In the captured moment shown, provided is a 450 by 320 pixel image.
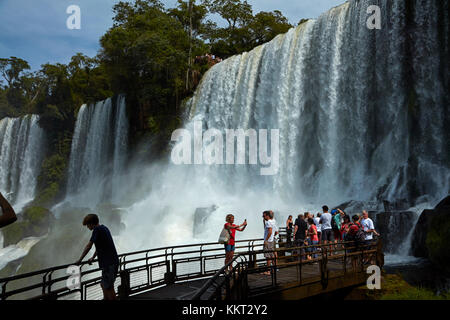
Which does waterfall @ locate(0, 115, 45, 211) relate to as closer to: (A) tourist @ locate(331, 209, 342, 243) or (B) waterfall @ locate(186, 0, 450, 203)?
(B) waterfall @ locate(186, 0, 450, 203)

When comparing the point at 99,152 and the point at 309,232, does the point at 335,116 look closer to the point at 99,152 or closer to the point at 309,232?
the point at 309,232

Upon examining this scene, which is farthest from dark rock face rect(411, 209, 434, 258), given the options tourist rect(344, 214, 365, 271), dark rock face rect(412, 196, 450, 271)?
tourist rect(344, 214, 365, 271)

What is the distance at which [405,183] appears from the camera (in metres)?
18.2

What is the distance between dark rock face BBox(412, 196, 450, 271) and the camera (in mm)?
11496

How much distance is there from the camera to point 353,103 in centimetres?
2209

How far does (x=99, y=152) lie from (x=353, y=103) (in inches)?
1071

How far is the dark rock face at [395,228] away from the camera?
47.5 ft

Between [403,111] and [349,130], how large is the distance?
3.23 m

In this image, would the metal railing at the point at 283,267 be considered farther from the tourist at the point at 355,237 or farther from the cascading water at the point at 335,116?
the cascading water at the point at 335,116

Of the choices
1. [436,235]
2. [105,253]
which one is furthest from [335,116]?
[105,253]

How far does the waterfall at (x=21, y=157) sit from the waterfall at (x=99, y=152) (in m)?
8.06

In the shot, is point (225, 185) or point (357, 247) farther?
point (225, 185)
